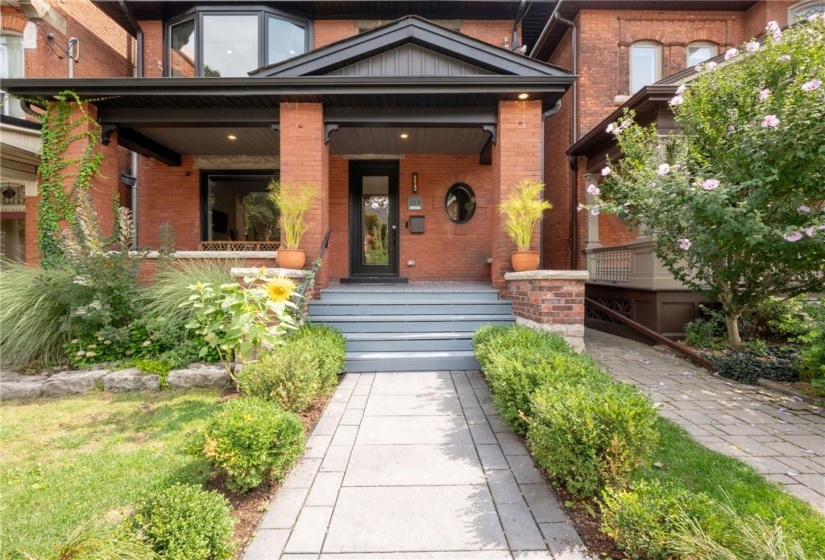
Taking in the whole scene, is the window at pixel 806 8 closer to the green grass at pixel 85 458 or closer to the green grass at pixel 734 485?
the green grass at pixel 734 485

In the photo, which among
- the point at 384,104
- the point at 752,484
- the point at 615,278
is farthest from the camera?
the point at 615,278

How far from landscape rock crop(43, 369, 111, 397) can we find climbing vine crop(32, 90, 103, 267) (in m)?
2.89

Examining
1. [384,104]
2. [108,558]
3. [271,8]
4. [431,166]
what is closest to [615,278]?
[431,166]

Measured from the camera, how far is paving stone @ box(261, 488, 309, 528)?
1.90 m

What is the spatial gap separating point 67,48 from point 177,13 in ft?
7.81

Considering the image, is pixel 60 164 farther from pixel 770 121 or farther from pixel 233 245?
pixel 770 121

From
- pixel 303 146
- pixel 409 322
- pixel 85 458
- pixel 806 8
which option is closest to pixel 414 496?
pixel 85 458

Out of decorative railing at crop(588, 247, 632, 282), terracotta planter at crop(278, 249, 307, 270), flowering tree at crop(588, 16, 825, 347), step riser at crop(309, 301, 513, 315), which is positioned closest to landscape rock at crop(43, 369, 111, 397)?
terracotta planter at crop(278, 249, 307, 270)

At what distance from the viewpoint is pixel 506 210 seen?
17.5 ft

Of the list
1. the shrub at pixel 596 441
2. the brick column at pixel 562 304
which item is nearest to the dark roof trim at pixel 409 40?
the brick column at pixel 562 304

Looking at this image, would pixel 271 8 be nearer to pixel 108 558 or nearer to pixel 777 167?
pixel 777 167

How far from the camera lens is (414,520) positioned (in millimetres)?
1927

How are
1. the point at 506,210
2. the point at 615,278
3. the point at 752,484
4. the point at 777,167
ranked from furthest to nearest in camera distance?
the point at 615,278 < the point at 506,210 < the point at 777,167 < the point at 752,484

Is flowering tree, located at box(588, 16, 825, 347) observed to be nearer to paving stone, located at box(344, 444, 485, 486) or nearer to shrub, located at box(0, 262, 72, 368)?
paving stone, located at box(344, 444, 485, 486)
